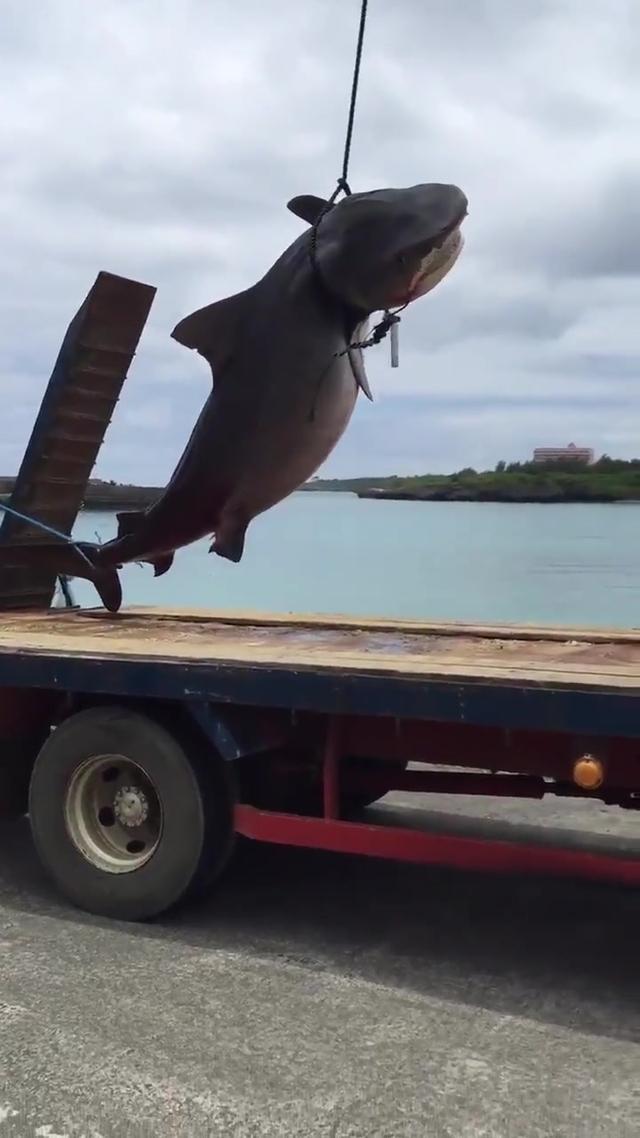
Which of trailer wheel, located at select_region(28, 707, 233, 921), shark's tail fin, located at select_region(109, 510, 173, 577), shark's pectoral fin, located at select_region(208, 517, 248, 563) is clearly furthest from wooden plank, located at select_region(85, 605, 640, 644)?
trailer wheel, located at select_region(28, 707, 233, 921)

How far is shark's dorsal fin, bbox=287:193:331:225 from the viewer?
223 inches

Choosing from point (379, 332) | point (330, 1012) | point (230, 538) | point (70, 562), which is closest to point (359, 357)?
point (379, 332)

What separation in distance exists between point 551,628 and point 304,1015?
2441 mm

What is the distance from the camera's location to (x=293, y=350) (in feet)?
18.7

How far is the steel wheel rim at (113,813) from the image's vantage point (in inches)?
207

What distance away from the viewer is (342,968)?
466 centimetres

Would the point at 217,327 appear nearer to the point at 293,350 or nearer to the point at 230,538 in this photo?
the point at 293,350

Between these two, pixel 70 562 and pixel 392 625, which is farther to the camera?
pixel 70 562

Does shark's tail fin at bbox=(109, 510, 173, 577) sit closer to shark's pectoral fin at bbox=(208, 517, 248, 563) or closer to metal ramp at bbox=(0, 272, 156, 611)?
shark's pectoral fin at bbox=(208, 517, 248, 563)

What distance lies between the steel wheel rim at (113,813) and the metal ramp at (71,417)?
2385 millimetres

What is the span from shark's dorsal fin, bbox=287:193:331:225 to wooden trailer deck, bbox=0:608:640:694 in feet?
6.28

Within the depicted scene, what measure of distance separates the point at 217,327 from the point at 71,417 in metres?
1.96

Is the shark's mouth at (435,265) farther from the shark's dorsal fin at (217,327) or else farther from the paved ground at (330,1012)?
the paved ground at (330,1012)

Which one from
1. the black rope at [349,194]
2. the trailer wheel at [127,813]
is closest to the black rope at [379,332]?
the black rope at [349,194]
